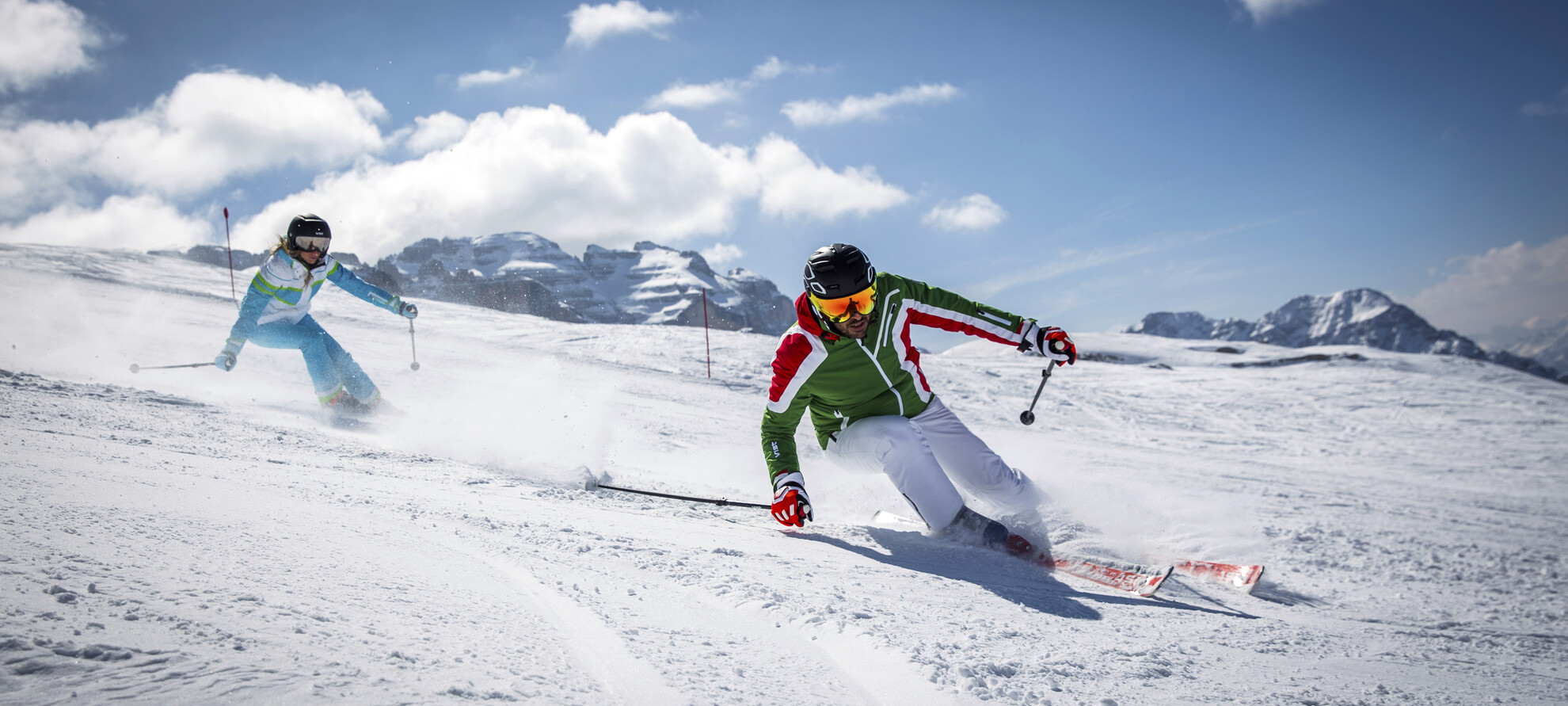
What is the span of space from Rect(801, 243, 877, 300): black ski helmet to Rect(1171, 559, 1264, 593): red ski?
221 centimetres

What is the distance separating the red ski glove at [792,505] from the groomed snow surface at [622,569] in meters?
0.21

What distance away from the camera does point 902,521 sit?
13.4ft

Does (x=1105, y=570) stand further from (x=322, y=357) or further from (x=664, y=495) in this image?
(x=322, y=357)

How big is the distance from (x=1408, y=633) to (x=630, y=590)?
3280 mm

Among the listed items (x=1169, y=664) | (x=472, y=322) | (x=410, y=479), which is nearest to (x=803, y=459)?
(x=410, y=479)

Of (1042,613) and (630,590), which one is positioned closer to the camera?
(630,590)

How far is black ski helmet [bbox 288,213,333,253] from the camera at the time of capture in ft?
20.2

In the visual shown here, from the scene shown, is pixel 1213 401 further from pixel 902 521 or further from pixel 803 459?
pixel 902 521

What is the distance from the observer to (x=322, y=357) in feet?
20.2

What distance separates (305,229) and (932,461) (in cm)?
596

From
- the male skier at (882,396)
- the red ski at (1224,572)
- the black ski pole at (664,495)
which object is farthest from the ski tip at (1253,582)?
the black ski pole at (664,495)

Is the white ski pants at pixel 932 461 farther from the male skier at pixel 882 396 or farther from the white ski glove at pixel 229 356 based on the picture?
the white ski glove at pixel 229 356

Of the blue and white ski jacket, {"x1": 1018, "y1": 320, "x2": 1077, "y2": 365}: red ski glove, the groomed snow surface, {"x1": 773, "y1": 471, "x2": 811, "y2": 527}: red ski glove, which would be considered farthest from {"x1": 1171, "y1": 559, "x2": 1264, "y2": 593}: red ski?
the blue and white ski jacket

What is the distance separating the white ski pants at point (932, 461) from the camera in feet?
11.8
